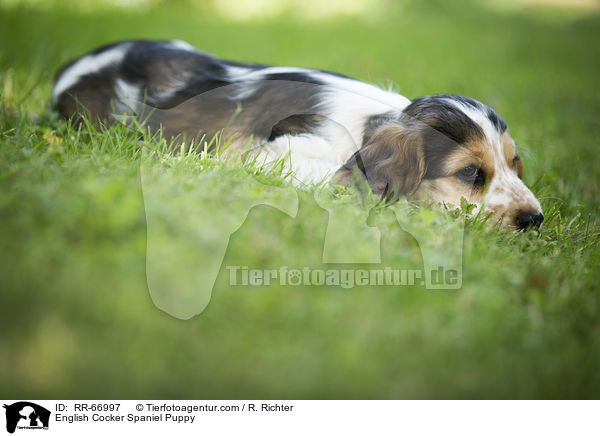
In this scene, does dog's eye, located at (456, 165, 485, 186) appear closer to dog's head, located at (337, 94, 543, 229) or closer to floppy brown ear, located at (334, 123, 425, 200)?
dog's head, located at (337, 94, 543, 229)

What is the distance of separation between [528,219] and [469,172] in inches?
13.7

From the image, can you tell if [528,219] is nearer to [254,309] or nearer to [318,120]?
[318,120]

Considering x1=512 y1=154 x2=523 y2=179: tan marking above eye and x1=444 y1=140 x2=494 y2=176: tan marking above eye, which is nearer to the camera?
x1=444 y1=140 x2=494 y2=176: tan marking above eye

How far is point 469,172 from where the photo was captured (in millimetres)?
2512

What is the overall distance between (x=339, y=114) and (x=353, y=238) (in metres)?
1.14

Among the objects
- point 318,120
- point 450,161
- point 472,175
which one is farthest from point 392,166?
point 318,120

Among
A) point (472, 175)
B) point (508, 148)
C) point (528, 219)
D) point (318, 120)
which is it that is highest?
point (318, 120)

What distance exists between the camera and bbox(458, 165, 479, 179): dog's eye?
8.24 feet

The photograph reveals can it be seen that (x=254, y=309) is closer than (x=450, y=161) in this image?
Yes

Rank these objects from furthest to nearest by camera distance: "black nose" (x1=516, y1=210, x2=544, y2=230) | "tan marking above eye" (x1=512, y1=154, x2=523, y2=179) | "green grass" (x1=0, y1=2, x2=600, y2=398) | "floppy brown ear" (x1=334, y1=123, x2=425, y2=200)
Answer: "tan marking above eye" (x1=512, y1=154, x2=523, y2=179) < "floppy brown ear" (x1=334, y1=123, x2=425, y2=200) < "black nose" (x1=516, y1=210, x2=544, y2=230) < "green grass" (x1=0, y1=2, x2=600, y2=398)
